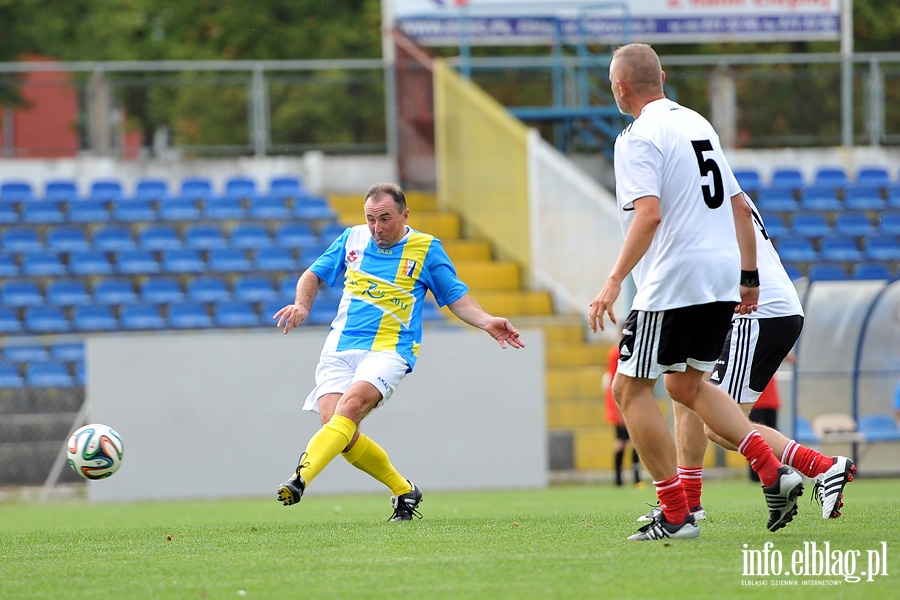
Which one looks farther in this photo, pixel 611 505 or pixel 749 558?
pixel 611 505

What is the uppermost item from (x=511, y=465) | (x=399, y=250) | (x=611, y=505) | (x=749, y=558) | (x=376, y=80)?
(x=376, y=80)

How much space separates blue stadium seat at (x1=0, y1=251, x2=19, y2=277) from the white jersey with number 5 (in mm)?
14434

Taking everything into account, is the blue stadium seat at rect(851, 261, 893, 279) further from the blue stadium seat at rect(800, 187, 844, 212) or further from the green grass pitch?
the green grass pitch

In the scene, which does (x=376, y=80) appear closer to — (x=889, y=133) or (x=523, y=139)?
(x=523, y=139)

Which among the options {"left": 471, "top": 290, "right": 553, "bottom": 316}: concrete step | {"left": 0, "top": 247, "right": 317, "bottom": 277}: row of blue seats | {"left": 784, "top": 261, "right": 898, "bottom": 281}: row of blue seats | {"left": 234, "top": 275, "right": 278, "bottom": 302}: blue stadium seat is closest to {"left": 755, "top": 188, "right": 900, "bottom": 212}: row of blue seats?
{"left": 784, "top": 261, "right": 898, "bottom": 281}: row of blue seats

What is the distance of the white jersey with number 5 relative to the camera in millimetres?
5738

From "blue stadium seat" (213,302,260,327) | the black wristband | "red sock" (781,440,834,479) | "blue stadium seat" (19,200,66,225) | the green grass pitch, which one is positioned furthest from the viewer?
"blue stadium seat" (19,200,66,225)

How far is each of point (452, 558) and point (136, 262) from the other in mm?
14143

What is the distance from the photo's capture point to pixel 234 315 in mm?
18156

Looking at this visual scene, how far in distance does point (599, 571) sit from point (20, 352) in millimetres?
12916

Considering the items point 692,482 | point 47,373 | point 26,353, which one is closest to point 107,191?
point 26,353

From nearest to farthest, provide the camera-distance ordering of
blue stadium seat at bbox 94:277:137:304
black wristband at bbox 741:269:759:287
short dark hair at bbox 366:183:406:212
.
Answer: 1. black wristband at bbox 741:269:759:287
2. short dark hair at bbox 366:183:406:212
3. blue stadium seat at bbox 94:277:137:304

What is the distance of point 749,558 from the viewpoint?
5188 mm

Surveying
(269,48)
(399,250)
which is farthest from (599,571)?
(269,48)
